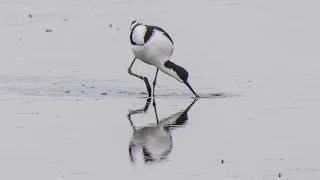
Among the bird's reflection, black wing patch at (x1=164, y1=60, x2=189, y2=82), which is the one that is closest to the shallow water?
the bird's reflection

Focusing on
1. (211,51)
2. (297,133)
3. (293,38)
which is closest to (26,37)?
(211,51)

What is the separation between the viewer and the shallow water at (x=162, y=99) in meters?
12.0

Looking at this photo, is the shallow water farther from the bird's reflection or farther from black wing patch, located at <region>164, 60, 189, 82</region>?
black wing patch, located at <region>164, 60, 189, 82</region>

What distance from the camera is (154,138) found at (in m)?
13.5

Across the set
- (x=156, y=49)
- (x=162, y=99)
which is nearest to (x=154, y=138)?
(x=162, y=99)

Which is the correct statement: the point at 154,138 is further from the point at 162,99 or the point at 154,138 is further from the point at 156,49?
the point at 156,49

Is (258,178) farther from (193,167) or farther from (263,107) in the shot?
(263,107)

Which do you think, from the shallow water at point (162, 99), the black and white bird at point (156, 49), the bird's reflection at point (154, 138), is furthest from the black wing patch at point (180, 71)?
the bird's reflection at point (154, 138)

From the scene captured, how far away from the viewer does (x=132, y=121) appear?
14.6 m

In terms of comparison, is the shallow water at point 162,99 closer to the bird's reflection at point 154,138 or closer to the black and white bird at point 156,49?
the bird's reflection at point 154,138

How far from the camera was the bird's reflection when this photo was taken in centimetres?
1245

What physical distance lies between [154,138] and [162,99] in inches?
127

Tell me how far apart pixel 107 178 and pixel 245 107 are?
4.80 metres

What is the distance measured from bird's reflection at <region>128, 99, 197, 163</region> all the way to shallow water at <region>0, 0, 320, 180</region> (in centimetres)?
1
